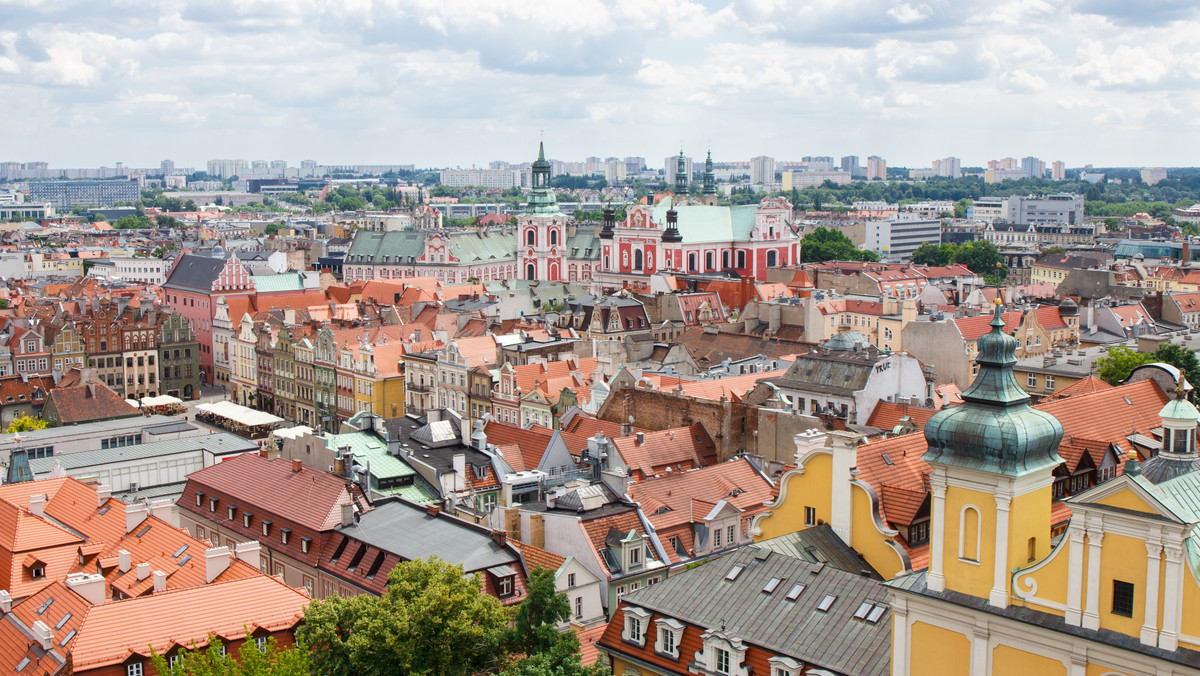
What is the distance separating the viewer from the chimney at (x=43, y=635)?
34.3m

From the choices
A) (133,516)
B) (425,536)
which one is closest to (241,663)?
(425,536)

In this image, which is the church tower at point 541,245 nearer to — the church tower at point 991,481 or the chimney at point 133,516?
the chimney at point 133,516

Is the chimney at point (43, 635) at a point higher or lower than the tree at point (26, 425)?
higher

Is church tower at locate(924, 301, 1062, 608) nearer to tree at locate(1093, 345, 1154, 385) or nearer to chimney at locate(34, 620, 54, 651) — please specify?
chimney at locate(34, 620, 54, 651)

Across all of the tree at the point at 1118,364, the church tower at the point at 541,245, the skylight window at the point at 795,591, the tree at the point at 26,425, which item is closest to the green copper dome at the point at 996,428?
the skylight window at the point at 795,591

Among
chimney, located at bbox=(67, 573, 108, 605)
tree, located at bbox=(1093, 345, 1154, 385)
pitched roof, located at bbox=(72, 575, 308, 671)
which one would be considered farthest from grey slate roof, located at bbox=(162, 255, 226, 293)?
pitched roof, located at bbox=(72, 575, 308, 671)

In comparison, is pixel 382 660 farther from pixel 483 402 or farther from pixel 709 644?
pixel 483 402

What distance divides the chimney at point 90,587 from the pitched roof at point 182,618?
1.43 metres

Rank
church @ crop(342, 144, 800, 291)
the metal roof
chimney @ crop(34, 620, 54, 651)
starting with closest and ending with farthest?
chimney @ crop(34, 620, 54, 651), the metal roof, church @ crop(342, 144, 800, 291)

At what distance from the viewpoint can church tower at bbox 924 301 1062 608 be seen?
27.2 meters

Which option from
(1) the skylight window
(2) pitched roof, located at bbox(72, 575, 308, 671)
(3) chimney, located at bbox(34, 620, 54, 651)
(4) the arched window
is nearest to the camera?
(4) the arched window

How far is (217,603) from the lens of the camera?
36219 millimetres

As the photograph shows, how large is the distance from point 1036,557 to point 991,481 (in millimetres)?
2233

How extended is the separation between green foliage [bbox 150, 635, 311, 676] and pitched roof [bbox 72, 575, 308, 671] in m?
1.69
